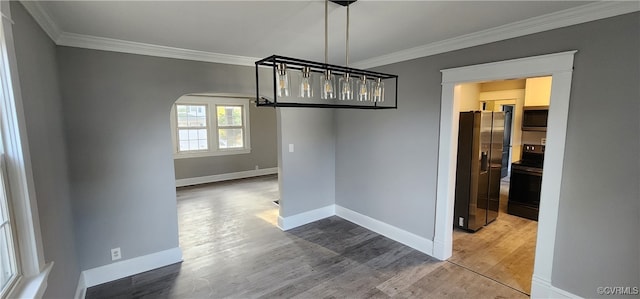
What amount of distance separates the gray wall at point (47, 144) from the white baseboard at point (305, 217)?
233 cm

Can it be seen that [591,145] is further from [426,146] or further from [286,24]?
[286,24]

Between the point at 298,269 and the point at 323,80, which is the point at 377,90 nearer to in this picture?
the point at 323,80

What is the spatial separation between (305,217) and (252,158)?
4143 mm

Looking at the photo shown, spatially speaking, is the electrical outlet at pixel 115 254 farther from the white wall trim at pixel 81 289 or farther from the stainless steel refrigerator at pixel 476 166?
the stainless steel refrigerator at pixel 476 166

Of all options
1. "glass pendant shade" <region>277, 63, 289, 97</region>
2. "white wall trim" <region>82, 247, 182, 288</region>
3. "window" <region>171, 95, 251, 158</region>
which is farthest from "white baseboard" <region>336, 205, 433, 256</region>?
"window" <region>171, 95, 251, 158</region>

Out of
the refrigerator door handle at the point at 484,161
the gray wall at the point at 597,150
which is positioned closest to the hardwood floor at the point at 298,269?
the gray wall at the point at 597,150

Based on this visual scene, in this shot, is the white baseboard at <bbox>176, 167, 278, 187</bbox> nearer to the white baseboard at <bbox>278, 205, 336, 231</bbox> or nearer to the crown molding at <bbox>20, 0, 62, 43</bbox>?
the white baseboard at <bbox>278, 205, 336, 231</bbox>

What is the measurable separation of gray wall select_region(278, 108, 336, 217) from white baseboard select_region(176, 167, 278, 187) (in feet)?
12.7

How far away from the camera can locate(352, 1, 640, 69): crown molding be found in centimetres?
194

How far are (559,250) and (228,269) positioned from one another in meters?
3.15

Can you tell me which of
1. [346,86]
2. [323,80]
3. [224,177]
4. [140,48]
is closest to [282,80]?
[323,80]

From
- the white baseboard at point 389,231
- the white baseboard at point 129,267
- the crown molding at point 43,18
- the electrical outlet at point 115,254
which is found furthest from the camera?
the white baseboard at point 389,231

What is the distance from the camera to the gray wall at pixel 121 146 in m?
2.61

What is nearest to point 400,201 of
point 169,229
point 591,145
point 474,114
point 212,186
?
point 474,114
